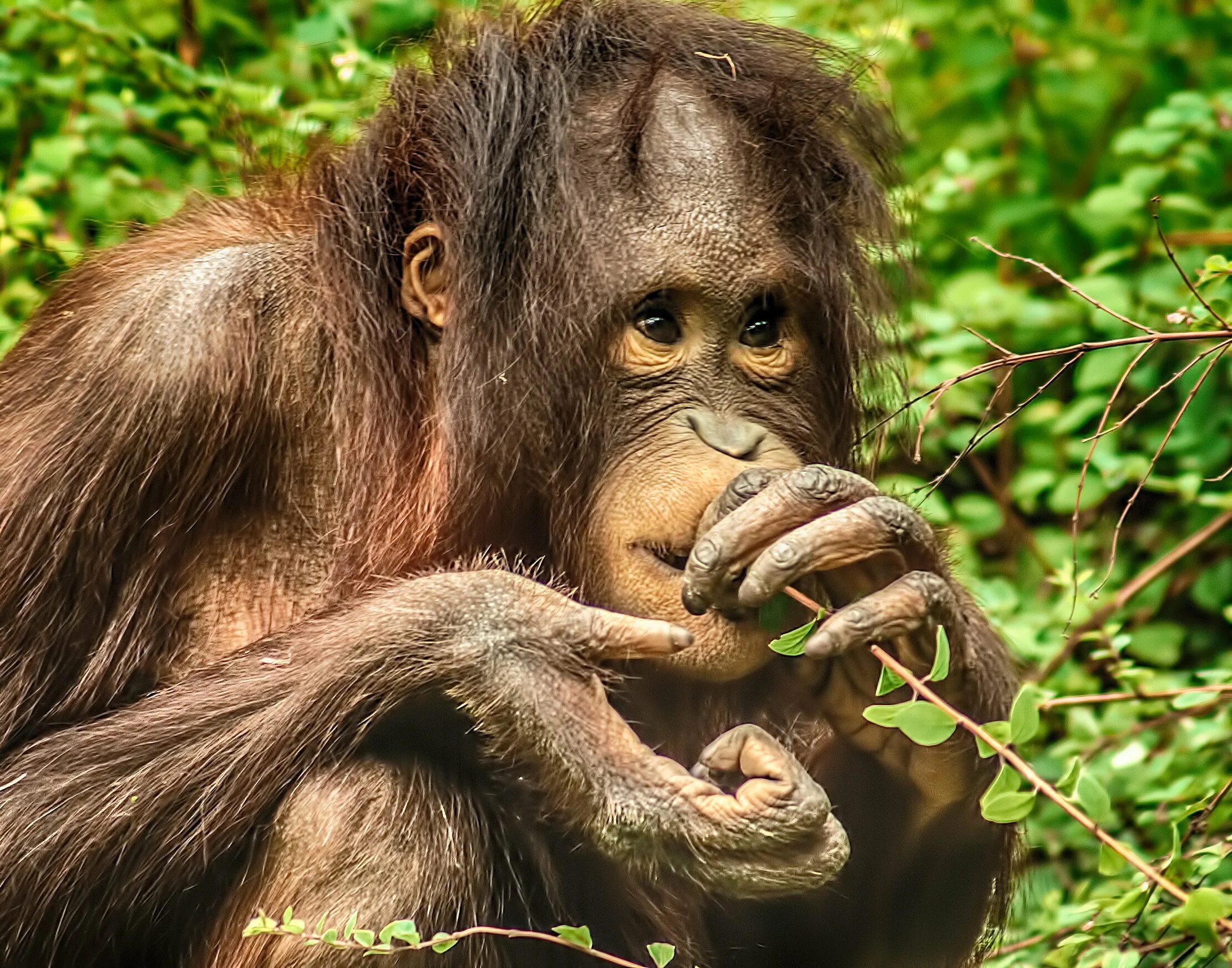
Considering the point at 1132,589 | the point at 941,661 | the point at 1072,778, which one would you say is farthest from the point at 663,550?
the point at 1132,589

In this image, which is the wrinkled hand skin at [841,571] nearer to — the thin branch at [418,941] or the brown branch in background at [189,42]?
the thin branch at [418,941]

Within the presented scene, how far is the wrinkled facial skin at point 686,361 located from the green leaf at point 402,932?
653 millimetres

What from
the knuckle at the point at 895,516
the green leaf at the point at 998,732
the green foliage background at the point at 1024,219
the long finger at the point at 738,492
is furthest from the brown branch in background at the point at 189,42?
the green leaf at the point at 998,732

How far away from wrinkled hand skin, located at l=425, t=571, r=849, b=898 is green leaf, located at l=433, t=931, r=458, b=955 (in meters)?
0.28

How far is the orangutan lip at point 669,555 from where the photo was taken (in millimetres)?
2955

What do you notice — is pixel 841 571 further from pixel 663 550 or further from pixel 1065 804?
pixel 1065 804

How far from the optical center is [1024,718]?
2336 mm

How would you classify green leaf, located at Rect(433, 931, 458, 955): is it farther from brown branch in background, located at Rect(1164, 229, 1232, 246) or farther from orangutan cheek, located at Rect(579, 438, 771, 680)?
brown branch in background, located at Rect(1164, 229, 1232, 246)

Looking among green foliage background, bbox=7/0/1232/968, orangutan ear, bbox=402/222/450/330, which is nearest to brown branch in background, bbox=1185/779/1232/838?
green foliage background, bbox=7/0/1232/968

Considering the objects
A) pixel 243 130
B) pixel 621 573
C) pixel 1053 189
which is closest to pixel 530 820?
pixel 621 573

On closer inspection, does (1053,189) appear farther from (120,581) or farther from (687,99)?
(120,581)

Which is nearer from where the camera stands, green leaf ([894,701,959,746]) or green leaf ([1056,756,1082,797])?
green leaf ([1056,756,1082,797])

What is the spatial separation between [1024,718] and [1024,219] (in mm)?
3464

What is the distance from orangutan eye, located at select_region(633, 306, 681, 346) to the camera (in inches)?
123
